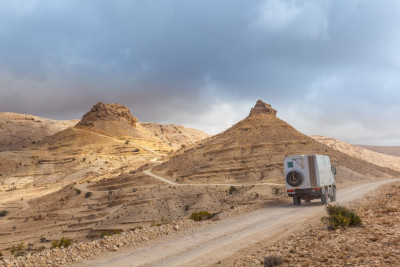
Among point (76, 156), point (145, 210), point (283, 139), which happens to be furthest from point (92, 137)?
point (145, 210)

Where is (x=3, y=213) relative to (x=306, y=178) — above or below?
below

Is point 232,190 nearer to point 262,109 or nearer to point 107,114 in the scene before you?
point 262,109

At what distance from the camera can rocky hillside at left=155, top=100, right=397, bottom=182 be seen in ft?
141

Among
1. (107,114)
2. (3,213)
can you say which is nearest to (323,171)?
(3,213)

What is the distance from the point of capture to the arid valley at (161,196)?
11195 millimetres

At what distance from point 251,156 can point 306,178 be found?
24.9 meters

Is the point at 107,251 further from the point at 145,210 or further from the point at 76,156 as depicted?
the point at 76,156

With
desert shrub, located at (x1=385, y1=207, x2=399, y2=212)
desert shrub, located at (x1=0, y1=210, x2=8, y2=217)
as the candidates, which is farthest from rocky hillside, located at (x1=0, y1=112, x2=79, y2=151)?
desert shrub, located at (x1=385, y1=207, x2=399, y2=212)

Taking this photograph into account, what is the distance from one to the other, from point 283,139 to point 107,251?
139 feet

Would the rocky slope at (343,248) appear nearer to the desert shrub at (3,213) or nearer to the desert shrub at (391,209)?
the desert shrub at (391,209)

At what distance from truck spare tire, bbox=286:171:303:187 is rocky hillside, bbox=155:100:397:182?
17.0 metres

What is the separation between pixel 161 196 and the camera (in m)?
35.1

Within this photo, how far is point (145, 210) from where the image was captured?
103 feet

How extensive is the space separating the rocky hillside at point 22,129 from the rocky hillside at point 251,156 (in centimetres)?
7426
